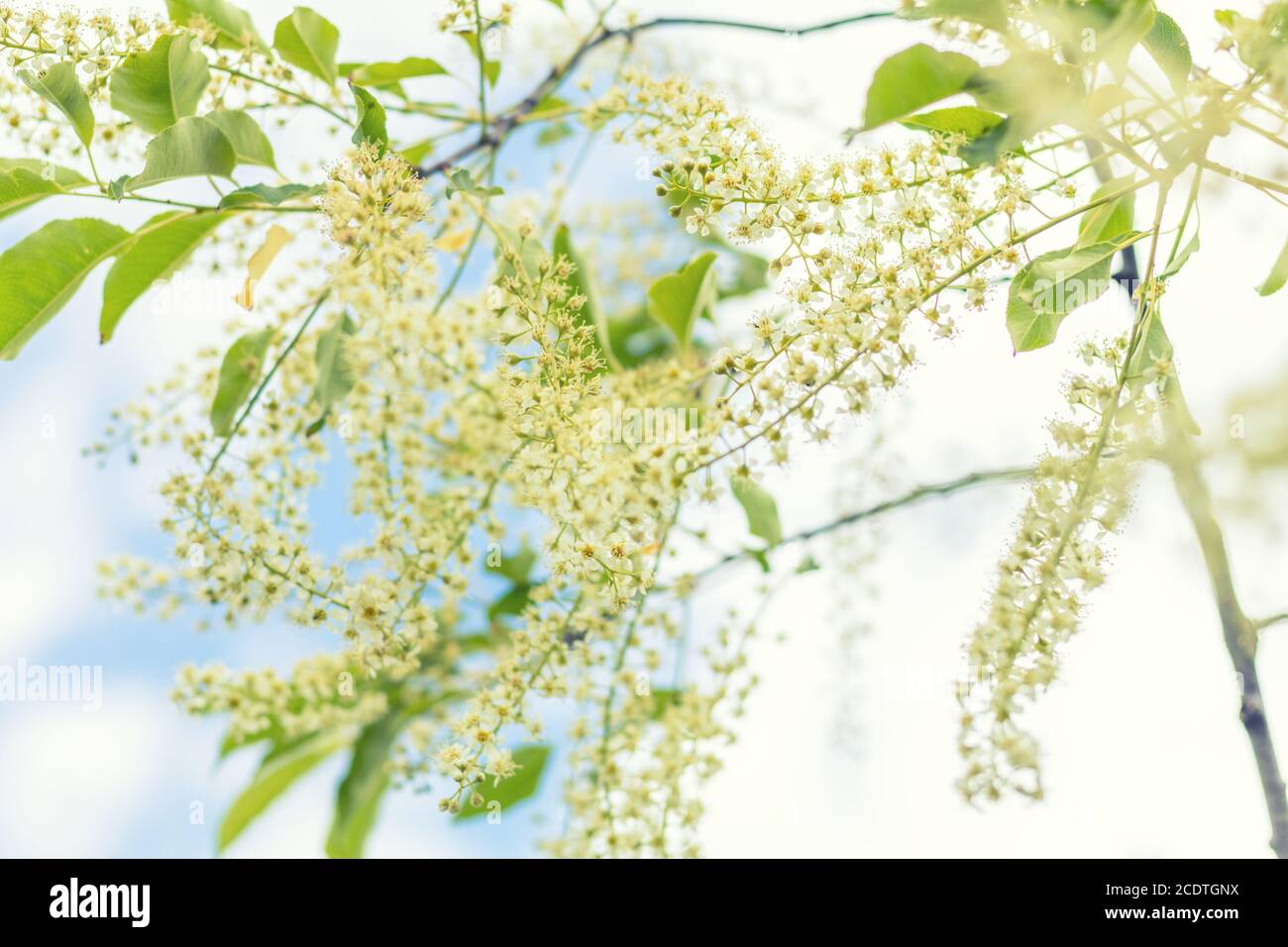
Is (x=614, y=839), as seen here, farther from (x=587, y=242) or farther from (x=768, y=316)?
(x=587, y=242)

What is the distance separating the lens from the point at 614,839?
136 centimetres

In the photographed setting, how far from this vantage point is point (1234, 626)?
44.6 inches

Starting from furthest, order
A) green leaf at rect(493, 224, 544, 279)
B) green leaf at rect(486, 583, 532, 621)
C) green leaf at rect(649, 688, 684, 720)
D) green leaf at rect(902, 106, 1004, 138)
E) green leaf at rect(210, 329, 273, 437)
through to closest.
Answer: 1. green leaf at rect(486, 583, 532, 621)
2. green leaf at rect(649, 688, 684, 720)
3. green leaf at rect(210, 329, 273, 437)
4. green leaf at rect(493, 224, 544, 279)
5. green leaf at rect(902, 106, 1004, 138)

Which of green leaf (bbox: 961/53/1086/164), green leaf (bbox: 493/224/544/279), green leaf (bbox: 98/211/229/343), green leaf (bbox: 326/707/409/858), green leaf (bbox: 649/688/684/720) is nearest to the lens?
green leaf (bbox: 961/53/1086/164)

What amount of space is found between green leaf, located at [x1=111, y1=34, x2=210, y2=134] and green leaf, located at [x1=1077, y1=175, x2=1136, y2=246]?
0.94 m

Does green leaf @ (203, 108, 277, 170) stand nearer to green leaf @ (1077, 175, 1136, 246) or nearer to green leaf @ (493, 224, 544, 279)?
green leaf @ (493, 224, 544, 279)

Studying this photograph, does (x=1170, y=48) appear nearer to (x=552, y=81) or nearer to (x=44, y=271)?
(x=552, y=81)

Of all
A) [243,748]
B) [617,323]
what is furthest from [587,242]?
[243,748]

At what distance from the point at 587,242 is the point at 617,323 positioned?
11.9 inches

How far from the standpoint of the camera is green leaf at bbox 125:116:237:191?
1078mm

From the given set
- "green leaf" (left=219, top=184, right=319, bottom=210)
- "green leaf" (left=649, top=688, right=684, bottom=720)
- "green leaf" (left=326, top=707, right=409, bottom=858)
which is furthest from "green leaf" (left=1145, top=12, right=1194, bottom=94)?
"green leaf" (left=326, top=707, right=409, bottom=858)

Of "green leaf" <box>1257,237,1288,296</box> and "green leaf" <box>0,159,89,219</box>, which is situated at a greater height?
"green leaf" <box>0,159,89,219</box>

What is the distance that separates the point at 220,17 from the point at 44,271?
14.8 inches

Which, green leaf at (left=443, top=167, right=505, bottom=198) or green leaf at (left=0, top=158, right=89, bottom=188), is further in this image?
green leaf at (left=0, top=158, right=89, bottom=188)
